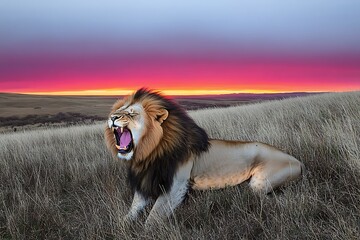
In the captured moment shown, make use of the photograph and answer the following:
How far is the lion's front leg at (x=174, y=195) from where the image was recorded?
331 cm

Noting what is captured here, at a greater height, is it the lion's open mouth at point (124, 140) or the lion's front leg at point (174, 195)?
the lion's open mouth at point (124, 140)

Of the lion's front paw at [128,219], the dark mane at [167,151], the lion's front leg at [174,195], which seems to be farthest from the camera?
the dark mane at [167,151]

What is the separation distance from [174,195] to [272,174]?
1058 mm

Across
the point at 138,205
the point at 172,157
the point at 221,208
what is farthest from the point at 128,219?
the point at 221,208

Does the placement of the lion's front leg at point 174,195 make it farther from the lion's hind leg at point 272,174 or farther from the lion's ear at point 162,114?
the lion's hind leg at point 272,174

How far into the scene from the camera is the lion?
132 inches

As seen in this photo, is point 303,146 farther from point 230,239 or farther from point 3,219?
point 3,219

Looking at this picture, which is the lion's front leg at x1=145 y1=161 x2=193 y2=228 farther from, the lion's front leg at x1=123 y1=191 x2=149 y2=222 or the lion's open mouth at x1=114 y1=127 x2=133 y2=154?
the lion's open mouth at x1=114 y1=127 x2=133 y2=154

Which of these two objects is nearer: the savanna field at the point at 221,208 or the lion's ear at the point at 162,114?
the savanna field at the point at 221,208

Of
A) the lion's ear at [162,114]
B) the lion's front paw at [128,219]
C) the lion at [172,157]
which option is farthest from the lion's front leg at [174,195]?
the lion's ear at [162,114]

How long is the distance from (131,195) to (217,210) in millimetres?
1190

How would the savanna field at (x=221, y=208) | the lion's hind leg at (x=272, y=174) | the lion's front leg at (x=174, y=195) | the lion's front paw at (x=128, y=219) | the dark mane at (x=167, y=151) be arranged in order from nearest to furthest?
the savanna field at (x=221, y=208), the lion's front paw at (x=128, y=219), the lion's front leg at (x=174, y=195), the dark mane at (x=167, y=151), the lion's hind leg at (x=272, y=174)

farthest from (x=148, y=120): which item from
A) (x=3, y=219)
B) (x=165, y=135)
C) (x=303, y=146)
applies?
(x=303, y=146)

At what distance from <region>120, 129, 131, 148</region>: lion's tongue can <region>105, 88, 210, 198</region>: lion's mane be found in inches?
4.3
